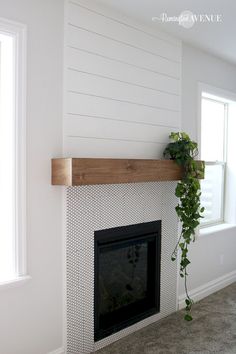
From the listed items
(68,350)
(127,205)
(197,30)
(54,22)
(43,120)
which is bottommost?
(68,350)

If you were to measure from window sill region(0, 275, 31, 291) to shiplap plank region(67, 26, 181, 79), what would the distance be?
1.53 metres

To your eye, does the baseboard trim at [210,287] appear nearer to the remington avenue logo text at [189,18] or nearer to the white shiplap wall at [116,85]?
the white shiplap wall at [116,85]

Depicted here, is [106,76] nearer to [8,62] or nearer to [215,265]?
[8,62]

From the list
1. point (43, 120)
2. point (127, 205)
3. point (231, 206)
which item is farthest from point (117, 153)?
point (231, 206)

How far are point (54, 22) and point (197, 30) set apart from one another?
1.35 meters

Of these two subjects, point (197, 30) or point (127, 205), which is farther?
point (197, 30)

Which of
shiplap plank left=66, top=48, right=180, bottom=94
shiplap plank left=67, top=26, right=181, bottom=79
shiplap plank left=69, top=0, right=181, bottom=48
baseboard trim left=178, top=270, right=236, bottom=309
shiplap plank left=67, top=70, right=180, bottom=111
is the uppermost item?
shiplap plank left=69, top=0, right=181, bottom=48

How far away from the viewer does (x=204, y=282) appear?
3805 mm

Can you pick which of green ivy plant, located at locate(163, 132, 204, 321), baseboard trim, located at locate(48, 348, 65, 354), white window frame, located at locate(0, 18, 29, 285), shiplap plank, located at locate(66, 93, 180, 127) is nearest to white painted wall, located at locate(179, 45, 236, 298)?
shiplap plank, located at locate(66, 93, 180, 127)

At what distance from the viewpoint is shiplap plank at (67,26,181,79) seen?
243 centimetres

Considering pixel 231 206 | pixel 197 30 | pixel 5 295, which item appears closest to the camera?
pixel 5 295

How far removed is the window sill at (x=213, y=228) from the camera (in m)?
3.78

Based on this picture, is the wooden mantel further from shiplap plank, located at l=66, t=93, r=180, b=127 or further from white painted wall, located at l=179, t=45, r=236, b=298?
white painted wall, located at l=179, t=45, r=236, b=298

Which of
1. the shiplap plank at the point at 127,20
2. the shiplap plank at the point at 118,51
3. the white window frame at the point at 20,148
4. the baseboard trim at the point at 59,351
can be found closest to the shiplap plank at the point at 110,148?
the white window frame at the point at 20,148
